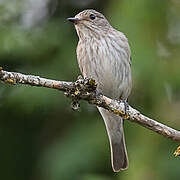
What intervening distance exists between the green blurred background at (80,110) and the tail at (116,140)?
0.09m

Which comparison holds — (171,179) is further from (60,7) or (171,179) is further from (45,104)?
(60,7)

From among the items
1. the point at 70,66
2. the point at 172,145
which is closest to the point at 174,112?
the point at 172,145

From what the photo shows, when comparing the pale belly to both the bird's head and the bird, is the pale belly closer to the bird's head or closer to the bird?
the bird

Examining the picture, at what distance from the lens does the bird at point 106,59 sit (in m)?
5.47

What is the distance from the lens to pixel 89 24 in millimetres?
5773

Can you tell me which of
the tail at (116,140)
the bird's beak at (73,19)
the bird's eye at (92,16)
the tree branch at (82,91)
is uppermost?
the bird's eye at (92,16)

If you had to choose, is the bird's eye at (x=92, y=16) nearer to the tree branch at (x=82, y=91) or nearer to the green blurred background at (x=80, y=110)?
the green blurred background at (x=80, y=110)

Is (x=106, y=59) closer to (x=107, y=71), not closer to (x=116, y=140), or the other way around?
(x=107, y=71)

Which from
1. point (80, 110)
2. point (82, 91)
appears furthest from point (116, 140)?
point (82, 91)

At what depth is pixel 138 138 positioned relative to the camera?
558 centimetres

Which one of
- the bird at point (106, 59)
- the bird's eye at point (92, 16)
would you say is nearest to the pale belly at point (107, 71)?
the bird at point (106, 59)

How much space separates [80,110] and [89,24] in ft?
3.21

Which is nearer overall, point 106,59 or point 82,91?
point 82,91

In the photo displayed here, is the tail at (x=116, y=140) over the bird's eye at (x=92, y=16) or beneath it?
beneath
